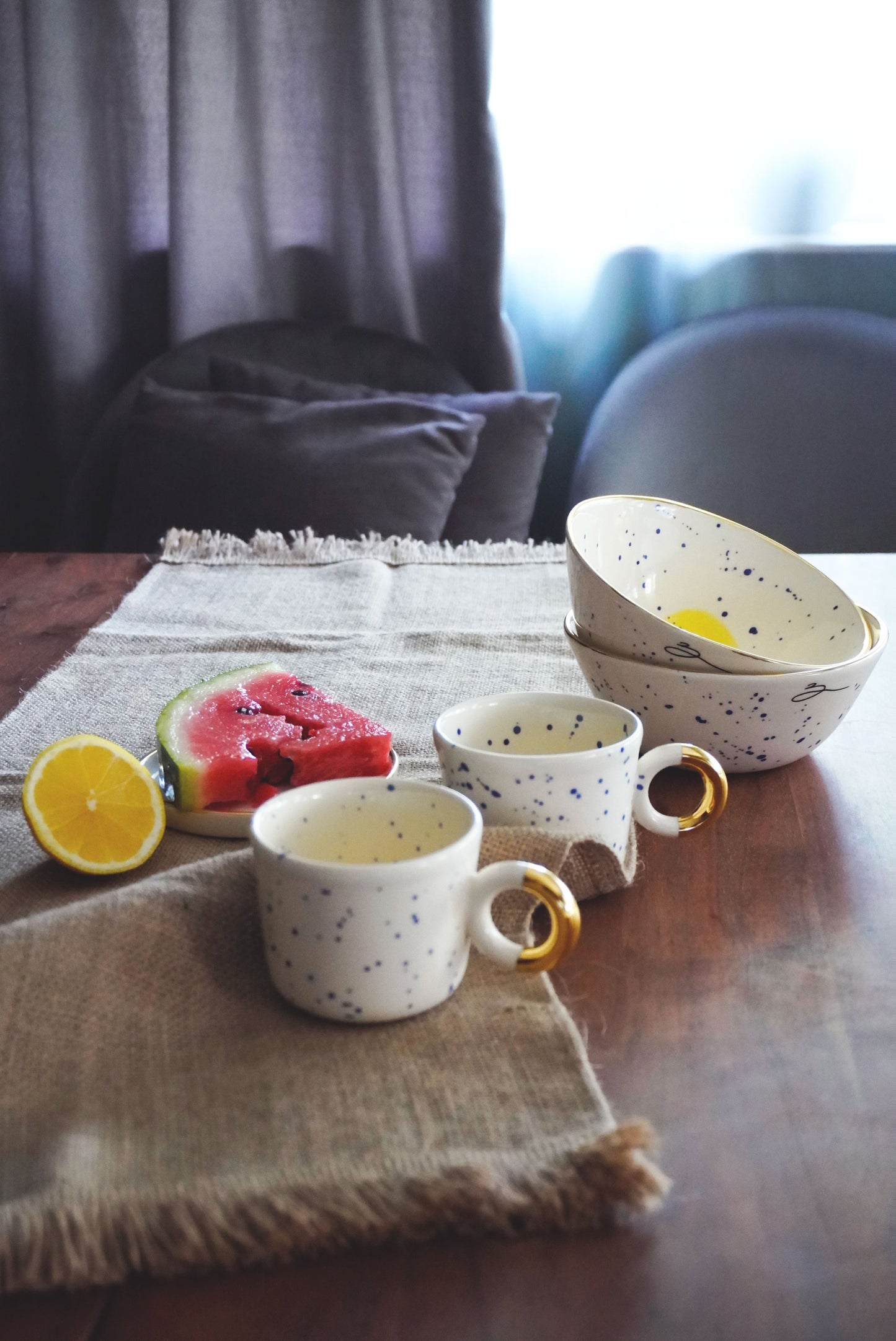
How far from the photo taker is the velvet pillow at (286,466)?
1848 millimetres

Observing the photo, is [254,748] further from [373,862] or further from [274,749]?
[373,862]

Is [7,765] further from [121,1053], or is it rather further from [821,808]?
[821,808]

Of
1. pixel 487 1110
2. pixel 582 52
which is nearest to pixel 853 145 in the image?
pixel 582 52

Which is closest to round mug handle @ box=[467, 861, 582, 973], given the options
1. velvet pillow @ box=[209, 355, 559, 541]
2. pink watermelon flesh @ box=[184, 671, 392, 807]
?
pink watermelon flesh @ box=[184, 671, 392, 807]

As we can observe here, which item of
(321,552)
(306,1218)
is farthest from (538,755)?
(321,552)

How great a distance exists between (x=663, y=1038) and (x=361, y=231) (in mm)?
2146

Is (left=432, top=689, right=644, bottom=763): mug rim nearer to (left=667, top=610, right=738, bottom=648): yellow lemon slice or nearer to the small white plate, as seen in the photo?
the small white plate

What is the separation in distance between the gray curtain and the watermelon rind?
165cm

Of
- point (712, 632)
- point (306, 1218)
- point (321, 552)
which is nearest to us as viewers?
point (306, 1218)

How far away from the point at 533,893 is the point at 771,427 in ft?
6.12

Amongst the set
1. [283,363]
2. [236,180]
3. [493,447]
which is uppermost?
[236,180]

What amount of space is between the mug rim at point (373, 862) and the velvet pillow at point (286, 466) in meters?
1.31

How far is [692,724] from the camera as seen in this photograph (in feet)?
2.46

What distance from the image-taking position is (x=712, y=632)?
878mm
